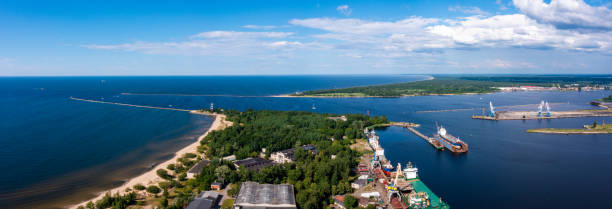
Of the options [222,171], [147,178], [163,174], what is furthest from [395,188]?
[147,178]

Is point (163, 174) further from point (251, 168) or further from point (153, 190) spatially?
point (251, 168)

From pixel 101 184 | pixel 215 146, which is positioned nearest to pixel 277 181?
pixel 215 146

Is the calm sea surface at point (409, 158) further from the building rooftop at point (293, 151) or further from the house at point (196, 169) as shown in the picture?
the building rooftop at point (293, 151)

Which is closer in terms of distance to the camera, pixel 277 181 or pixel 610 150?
pixel 277 181

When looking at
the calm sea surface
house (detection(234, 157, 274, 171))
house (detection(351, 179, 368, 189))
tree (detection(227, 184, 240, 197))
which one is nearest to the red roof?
house (detection(351, 179, 368, 189))

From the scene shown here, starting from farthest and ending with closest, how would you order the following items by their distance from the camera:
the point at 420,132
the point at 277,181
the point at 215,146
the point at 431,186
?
the point at 420,132, the point at 215,146, the point at 431,186, the point at 277,181

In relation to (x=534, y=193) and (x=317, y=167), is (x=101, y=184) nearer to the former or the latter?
(x=317, y=167)

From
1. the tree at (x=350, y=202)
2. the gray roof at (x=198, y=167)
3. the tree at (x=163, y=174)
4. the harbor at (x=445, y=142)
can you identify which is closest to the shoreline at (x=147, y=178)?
the tree at (x=163, y=174)
